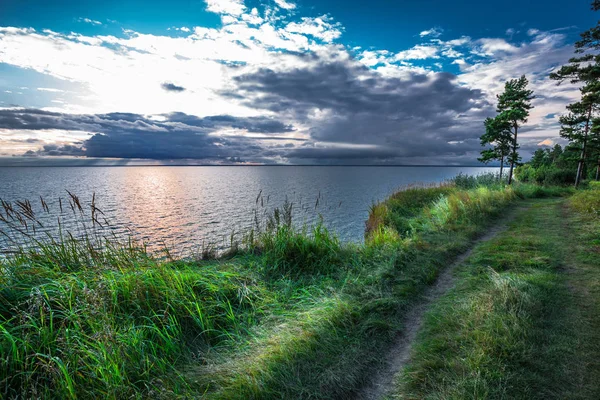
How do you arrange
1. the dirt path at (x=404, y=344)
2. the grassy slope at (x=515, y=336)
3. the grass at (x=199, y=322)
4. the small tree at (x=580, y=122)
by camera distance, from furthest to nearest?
the small tree at (x=580, y=122) → the dirt path at (x=404, y=344) → the grassy slope at (x=515, y=336) → the grass at (x=199, y=322)

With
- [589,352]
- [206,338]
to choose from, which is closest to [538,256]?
[589,352]

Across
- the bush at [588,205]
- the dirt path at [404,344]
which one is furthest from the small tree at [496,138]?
the dirt path at [404,344]

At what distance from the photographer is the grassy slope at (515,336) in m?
3.24

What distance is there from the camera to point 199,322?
14.3 ft

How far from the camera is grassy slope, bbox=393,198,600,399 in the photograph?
3.24 metres

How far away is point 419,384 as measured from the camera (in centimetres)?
342

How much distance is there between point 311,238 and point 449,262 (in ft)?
13.1

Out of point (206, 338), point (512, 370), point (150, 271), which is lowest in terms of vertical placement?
point (206, 338)

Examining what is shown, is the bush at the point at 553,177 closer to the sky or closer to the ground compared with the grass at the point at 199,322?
closer to the sky

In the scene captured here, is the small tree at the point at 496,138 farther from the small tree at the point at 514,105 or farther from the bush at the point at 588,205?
the bush at the point at 588,205

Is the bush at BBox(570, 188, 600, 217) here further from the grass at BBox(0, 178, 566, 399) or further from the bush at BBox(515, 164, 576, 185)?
the bush at BBox(515, 164, 576, 185)

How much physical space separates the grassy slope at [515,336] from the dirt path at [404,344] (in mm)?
160

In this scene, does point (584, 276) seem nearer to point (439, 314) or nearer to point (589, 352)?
point (589, 352)

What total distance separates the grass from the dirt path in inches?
5.6
